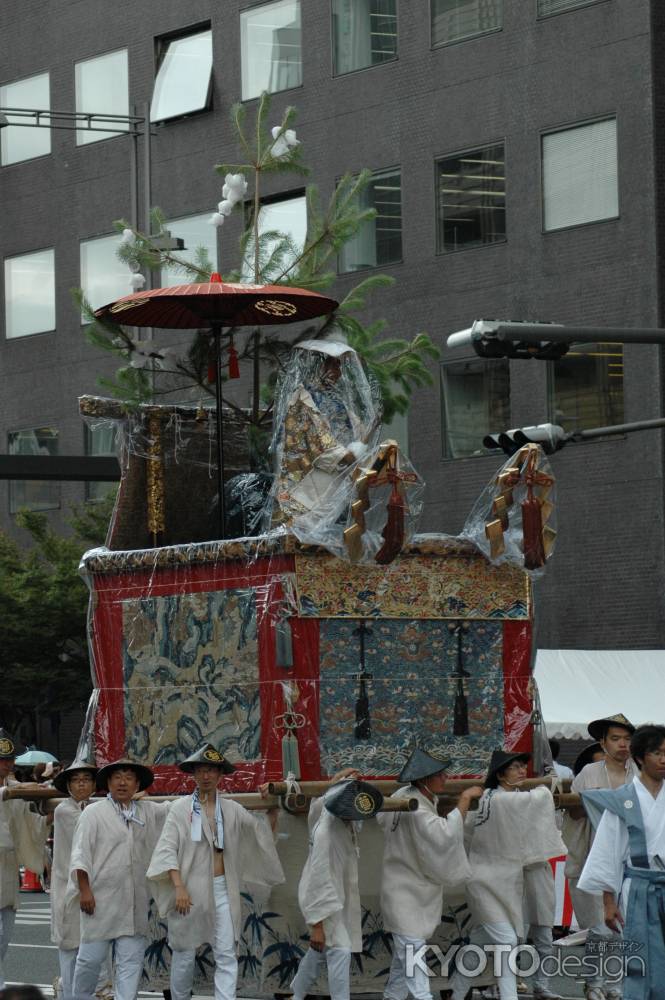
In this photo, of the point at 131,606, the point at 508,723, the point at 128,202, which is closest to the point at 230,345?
the point at 131,606

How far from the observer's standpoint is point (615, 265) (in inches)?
969

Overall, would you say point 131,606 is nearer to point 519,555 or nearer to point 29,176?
point 519,555

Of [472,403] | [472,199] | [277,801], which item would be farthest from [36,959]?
[472,199]

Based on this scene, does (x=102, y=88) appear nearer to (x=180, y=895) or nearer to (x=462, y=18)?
(x=462, y=18)

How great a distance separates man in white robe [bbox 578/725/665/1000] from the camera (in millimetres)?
9055

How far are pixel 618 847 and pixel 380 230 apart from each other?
61.9 ft

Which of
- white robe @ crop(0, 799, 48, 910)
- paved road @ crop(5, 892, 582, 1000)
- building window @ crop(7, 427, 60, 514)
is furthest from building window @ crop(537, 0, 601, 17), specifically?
white robe @ crop(0, 799, 48, 910)

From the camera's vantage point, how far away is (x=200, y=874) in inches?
482

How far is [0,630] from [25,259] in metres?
7.29

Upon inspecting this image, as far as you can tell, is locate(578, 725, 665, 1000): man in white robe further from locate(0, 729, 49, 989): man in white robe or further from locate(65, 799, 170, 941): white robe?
locate(0, 729, 49, 989): man in white robe

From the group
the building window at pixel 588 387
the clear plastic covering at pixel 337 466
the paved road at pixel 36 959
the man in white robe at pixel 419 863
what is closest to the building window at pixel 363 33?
the building window at pixel 588 387

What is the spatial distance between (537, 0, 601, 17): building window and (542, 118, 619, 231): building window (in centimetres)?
150

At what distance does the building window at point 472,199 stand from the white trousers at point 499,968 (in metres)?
14.4

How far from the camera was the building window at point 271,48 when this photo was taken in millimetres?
28422
